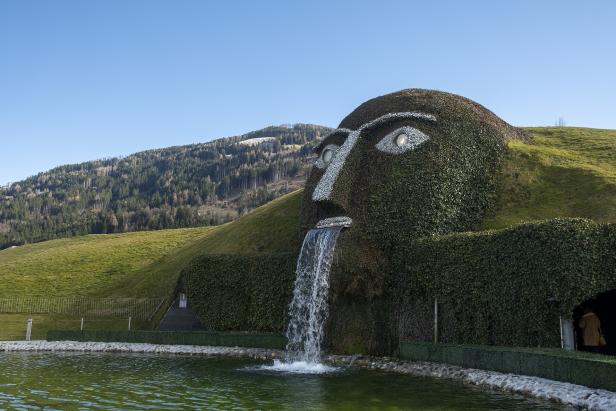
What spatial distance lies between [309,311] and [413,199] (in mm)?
7257

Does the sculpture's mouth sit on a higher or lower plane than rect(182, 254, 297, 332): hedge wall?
higher

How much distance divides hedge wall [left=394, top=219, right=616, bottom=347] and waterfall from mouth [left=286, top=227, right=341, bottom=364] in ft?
11.2

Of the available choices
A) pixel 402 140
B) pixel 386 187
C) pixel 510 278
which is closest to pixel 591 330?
pixel 510 278

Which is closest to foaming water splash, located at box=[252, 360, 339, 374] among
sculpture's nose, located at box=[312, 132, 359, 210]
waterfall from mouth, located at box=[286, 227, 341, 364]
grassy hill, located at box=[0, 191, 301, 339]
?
waterfall from mouth, located at box=[286, 227, 341, 364]

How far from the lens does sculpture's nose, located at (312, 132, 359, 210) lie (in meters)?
26.1

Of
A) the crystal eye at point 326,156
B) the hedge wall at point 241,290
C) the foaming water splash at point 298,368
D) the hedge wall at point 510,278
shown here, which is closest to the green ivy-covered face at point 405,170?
the crystal eye at point 326,156

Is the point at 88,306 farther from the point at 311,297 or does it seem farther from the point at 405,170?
the point at 405,170

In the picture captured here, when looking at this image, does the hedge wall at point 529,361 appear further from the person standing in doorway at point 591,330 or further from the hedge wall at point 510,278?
the person standing in doorway at point 591,330

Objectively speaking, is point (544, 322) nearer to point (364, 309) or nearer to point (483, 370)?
point (483, 370)

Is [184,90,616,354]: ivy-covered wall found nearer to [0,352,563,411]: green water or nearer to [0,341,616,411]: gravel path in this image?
[0,341,616,411]: gravel path

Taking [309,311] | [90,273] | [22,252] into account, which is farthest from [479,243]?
[22,252]

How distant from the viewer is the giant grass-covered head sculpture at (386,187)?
24516mm

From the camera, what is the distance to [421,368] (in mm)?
20141

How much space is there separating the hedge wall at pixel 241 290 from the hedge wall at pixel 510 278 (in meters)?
6.89
